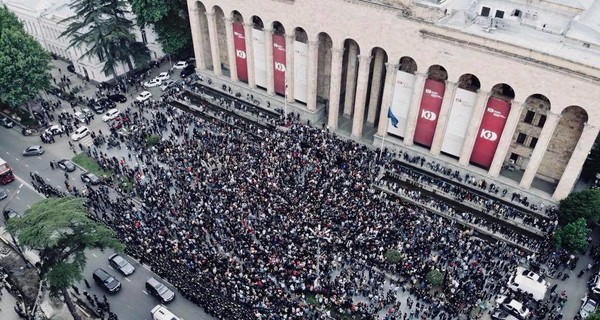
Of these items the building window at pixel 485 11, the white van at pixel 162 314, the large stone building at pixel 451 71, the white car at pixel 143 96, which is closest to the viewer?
the white van at pixel 162 314

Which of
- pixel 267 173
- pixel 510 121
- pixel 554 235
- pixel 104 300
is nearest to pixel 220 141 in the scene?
pixel 267 173

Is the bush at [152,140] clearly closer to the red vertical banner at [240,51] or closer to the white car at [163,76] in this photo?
the red vertical banner at [240,51]

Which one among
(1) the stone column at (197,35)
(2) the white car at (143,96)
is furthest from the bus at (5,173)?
(1) the stone column at (197,35)

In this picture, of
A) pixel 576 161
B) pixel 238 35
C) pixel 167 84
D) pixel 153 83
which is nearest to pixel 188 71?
pixel 167 84

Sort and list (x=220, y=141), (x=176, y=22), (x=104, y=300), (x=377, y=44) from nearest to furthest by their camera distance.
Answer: (x=104, y=300) < (x=377, y=44) < (x=220, y=141) < (x=176, y=22)

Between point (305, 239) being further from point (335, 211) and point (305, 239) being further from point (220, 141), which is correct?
point (220, 141)

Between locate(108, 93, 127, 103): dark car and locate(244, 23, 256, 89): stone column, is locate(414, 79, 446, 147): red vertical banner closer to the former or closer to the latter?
locate(244, 23, 256, 89): stone column

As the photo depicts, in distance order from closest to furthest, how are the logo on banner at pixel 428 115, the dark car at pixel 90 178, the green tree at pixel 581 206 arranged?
the green tree at pixel 581 206
the logo on banner at pixel 428 115
the dark car at pixel 90 178

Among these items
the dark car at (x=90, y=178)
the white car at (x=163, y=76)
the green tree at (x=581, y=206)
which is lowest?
the dark car at (x=90, y=178)
